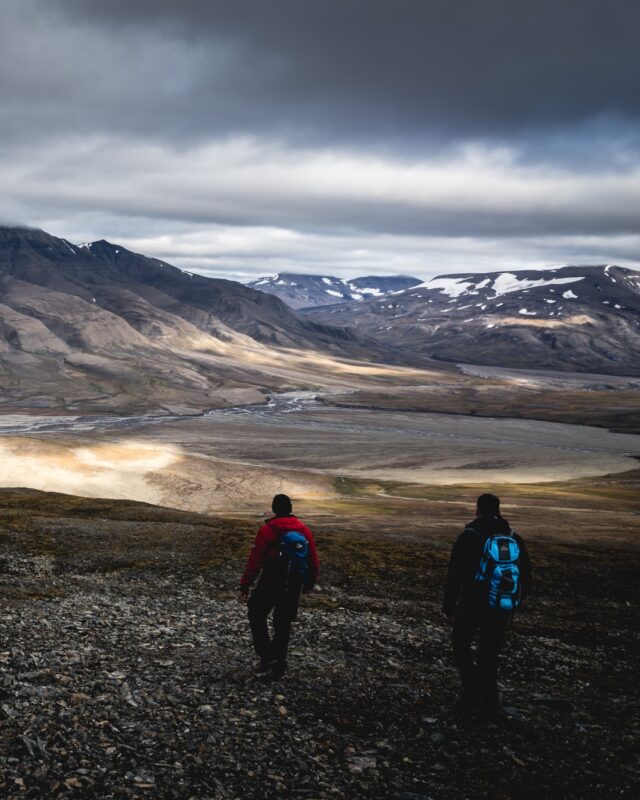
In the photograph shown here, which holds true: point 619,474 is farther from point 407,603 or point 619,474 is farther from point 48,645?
point 48,645

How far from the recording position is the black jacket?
1217 cm

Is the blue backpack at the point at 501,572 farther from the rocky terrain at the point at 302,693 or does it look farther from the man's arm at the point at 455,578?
the rocky terrain at the point at 302,693

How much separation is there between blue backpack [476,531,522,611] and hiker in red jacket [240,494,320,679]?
3.28 metres

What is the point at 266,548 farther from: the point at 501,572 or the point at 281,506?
the point at 501,572

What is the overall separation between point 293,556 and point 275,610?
1.29 meters

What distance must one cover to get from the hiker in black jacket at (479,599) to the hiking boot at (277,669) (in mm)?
3664

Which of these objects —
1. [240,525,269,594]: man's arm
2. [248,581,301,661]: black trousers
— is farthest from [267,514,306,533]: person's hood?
[248,581,301,661]: black trousers

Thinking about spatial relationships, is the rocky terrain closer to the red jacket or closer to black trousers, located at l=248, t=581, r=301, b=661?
black trousers, located at l=248, t=581, r=301, b=661

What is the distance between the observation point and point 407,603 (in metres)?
23.2

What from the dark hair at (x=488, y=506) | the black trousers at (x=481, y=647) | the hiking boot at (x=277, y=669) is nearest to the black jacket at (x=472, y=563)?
the dark hair at (x=488, y=506)

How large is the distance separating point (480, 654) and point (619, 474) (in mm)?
119154

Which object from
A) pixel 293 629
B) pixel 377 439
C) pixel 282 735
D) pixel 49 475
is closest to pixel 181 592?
pixel 293 629

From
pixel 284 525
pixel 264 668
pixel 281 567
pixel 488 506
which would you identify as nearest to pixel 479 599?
pixel 488 506

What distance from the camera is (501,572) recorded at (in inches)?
473
